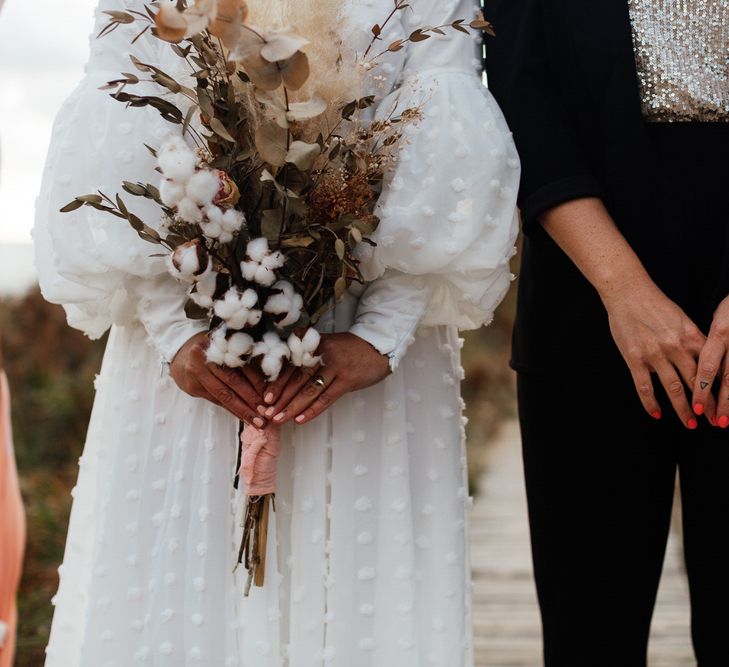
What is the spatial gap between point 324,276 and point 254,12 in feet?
1.43

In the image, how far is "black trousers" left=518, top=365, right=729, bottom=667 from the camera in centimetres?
201

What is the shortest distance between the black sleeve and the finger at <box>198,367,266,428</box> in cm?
66

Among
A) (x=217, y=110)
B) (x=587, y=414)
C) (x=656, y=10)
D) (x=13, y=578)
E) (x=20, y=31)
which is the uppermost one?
(x=20, y=31)

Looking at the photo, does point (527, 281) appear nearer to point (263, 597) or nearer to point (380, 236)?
point (380, 236)

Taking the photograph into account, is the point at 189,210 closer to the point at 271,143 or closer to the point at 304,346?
the point at 271,143

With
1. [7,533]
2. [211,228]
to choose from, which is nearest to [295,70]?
[211,228]

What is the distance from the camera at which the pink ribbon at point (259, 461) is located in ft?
5.73

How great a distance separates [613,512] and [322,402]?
0.69 m

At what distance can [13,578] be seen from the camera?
95.7 inches

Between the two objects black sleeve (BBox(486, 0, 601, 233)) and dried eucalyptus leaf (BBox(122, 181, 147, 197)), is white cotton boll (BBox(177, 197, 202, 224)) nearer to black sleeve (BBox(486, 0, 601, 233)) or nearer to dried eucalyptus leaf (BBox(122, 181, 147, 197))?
dried eucalyptus leaf (BBox(122, 181, 147, 197))

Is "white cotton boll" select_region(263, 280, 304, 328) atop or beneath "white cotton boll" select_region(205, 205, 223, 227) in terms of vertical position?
beneath

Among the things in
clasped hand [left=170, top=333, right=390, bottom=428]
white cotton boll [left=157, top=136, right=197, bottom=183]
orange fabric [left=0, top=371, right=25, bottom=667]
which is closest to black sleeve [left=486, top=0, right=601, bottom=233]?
clasped hand [left=170, top=333, right=390, bottom=428]

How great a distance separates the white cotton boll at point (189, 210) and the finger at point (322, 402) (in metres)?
0.39

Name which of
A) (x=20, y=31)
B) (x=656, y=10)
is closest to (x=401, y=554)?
(x=656, y=10)
